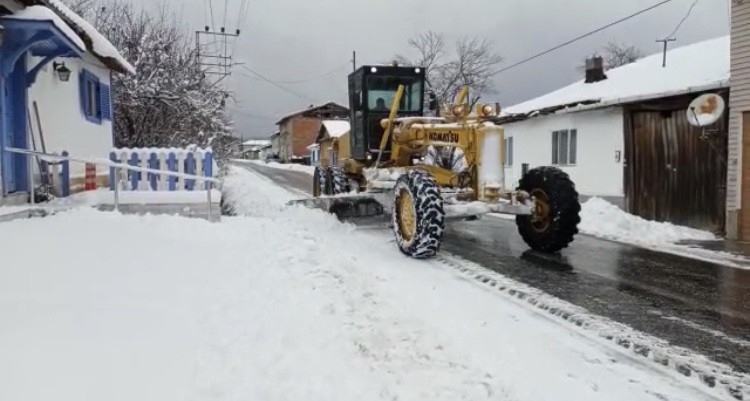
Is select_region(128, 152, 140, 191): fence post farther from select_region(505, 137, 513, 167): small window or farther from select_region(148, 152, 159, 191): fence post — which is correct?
select_region(505, 137, 513, 167): small window

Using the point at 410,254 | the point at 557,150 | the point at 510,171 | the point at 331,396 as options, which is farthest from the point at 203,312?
the point at 510,171

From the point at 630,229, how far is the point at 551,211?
369 cm

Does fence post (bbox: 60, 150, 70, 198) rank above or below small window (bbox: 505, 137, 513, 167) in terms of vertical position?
below

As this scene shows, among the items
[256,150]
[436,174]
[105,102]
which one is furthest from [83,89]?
[256,150]

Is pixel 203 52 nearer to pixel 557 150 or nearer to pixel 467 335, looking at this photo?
pixel 557 150

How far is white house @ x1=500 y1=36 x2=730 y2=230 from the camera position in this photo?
12.2 m

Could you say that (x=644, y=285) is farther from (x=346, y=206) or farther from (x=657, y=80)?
(x=657, y=80)

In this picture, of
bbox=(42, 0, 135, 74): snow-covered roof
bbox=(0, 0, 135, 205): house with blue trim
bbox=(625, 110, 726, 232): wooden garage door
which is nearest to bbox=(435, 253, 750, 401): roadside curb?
bbox=(0, 0, 135, 205): house with blue trim

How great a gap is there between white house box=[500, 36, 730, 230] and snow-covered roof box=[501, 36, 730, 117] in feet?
0.09

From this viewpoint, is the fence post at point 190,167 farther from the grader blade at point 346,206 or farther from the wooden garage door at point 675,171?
the wooden garage door at point 675,171

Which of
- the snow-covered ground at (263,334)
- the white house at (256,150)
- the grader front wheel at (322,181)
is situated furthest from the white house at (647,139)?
the white house at (256,150)

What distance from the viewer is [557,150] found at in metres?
17.7

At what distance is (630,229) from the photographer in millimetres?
11453

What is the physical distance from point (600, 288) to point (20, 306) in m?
5.48
